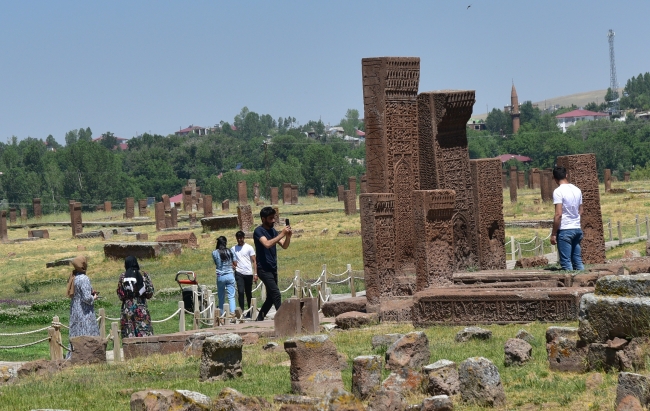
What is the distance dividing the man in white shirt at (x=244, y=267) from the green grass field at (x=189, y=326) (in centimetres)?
156

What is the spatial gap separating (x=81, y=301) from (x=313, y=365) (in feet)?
17.7

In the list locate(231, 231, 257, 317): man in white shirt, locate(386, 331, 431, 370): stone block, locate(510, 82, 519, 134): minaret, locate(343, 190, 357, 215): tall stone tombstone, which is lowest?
locate(386, 331, 431, 370): stone block

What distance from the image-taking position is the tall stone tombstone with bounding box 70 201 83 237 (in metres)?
47.1

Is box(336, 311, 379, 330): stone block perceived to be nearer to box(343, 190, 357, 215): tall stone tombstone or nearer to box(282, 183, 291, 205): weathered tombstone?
box(343, 190, 357, 215): tall stone tombstone

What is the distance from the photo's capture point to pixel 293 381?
9.62m

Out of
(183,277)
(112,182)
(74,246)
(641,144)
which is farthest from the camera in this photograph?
(641,144)

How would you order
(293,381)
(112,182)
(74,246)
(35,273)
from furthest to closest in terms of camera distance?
(112,182) < (74,246) < (35,273) < (293,381)

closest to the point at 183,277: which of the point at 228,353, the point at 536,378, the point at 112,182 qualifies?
the point at 228,353

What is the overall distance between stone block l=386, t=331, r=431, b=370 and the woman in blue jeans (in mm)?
8014

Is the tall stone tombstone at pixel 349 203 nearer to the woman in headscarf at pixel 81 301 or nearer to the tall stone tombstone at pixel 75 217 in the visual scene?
the tall stone tombstone at pixel 75 217

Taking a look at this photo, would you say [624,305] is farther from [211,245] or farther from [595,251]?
[211,245]

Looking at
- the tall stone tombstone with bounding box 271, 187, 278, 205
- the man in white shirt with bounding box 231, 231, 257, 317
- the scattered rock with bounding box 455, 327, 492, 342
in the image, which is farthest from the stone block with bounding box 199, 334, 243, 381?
the tall stone tombstone with bounding box 271, 187, 278, 205

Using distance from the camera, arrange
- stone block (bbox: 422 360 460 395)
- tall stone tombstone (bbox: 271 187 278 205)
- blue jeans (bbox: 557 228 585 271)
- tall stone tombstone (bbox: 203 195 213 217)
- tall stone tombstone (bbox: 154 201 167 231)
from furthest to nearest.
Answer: tall stone tombstone (bbox: 271 187 278 205)
tall stone tombstone (bbox: 203 195 213 217)
tall stone tombstone (bbox: 154 201 167 231)
blue jeans (bbox: 557 228 585 271)
stone block (bbox: 422 360 460 395)

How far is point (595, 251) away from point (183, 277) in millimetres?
13028
